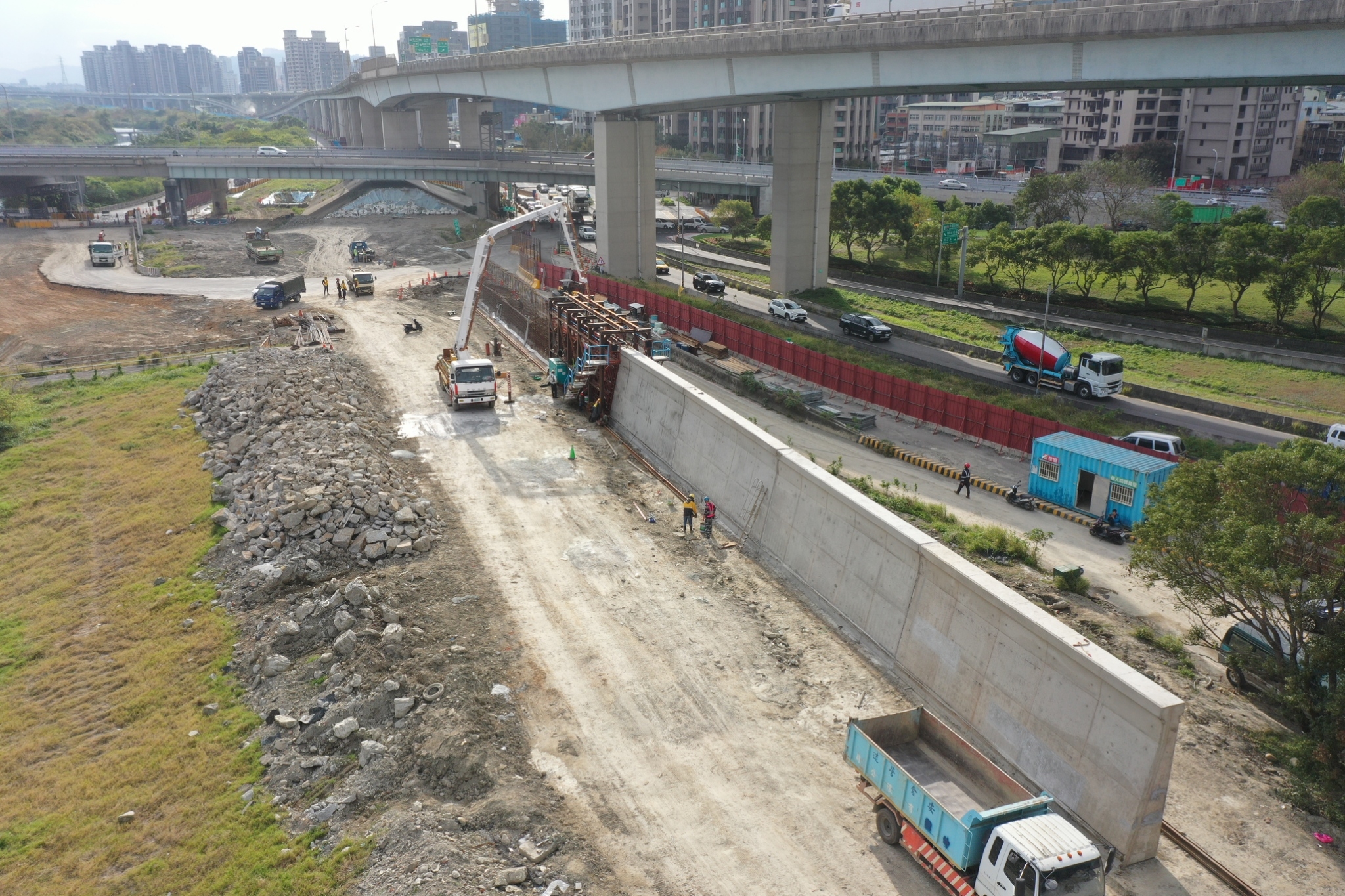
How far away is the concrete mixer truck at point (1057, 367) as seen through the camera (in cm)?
4238

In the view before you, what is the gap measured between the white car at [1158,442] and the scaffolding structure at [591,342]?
739 inches

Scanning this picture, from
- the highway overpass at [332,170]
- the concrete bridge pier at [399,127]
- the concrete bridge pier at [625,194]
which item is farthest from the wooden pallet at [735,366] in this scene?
the concrete bridge pier at [399,127]

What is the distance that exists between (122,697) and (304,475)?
359 inches

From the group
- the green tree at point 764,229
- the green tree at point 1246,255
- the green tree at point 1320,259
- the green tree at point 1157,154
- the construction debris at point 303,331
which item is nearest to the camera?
the green tree at point 1320,259

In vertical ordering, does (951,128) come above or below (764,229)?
above

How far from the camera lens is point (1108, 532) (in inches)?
→ 1147

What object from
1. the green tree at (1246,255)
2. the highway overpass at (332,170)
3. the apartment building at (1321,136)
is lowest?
the green tree at (1246,255)

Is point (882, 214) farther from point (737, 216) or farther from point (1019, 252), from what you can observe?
point (737, 216)

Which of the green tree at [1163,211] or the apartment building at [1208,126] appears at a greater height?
the apartment building at [1208,126]

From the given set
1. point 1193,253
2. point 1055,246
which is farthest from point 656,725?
point 1193,253

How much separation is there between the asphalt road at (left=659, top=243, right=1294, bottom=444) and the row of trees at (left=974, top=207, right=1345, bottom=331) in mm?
10959

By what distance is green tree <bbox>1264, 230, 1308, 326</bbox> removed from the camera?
49094 mm

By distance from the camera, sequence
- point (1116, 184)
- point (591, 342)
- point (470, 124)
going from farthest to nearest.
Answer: point (470, 124), point (1116, 184), point (591, 342)

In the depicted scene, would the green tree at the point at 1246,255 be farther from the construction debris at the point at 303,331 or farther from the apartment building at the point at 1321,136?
the apartment building at the point at 1321,136
